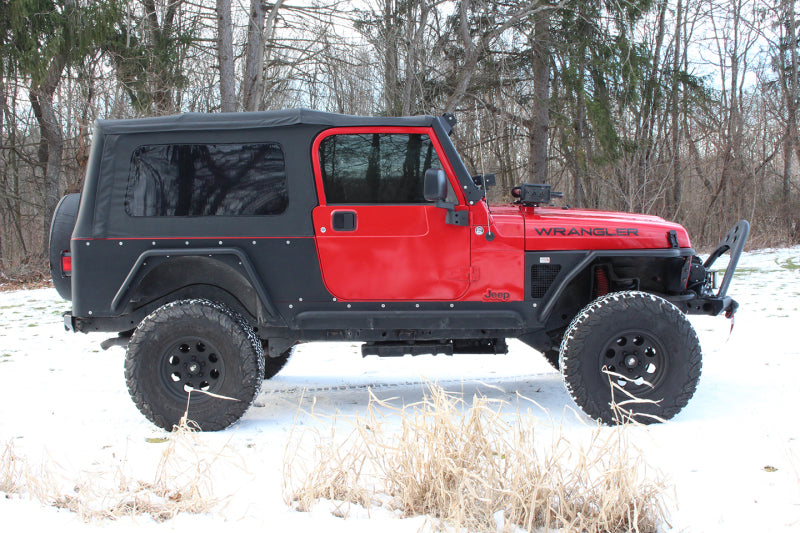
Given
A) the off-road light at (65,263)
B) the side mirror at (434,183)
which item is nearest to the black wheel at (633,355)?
the side mirror at (434,183)

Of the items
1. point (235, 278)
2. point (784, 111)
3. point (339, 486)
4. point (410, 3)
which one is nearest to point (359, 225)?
point (235, 278)

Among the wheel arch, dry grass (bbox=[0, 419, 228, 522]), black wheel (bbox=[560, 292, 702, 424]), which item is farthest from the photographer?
the wheel arch

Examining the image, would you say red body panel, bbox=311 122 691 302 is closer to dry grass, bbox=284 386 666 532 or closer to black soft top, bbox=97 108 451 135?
black soft top, bbox=97 108 451 135

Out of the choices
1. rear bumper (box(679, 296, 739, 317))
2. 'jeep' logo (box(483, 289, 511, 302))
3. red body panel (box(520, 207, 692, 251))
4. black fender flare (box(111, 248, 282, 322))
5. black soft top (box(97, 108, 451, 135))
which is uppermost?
black soft top (box(97, 108, 451, 135))

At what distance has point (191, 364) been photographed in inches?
161

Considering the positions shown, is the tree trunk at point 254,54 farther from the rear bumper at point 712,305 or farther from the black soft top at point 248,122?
the rear bumper at point 712,305

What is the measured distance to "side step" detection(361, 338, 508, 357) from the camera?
430 centimetres

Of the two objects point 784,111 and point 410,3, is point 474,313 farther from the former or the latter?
point 784,111

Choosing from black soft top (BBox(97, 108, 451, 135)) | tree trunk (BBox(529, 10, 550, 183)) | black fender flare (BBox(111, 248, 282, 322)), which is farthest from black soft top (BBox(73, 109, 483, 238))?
tree trunk (BBox(529, 10, 550, 183))

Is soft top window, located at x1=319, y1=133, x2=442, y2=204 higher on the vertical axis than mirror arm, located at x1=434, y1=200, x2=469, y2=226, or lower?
higher

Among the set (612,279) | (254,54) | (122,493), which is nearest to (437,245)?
(612,279)

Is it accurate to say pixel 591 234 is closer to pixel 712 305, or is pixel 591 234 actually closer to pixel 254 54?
pixel 712 305

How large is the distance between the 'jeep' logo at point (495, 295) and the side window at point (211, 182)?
4.64 feet

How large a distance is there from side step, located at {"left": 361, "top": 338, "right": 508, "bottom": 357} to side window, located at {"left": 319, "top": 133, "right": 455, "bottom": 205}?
0.97m
